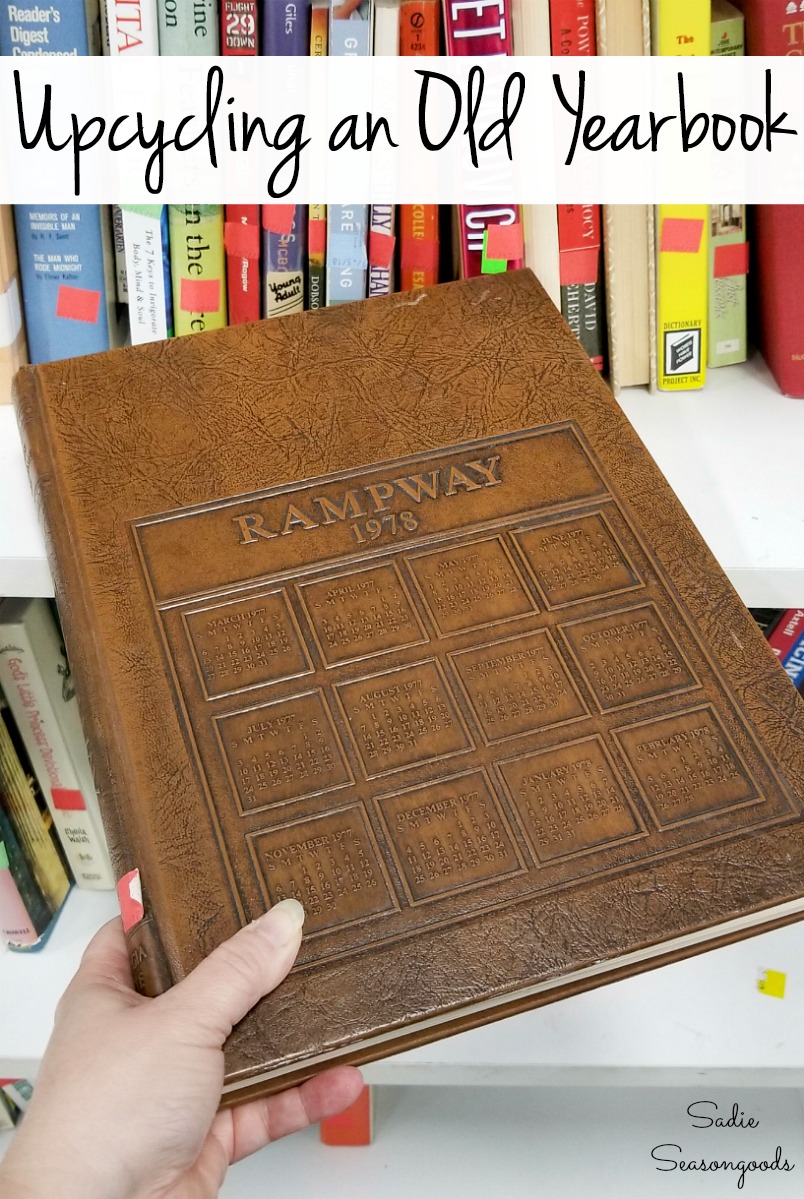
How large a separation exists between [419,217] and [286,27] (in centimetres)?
16

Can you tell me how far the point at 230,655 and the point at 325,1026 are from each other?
206 mm

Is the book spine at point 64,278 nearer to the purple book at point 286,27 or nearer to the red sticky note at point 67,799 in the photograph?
the purple book at point 286,27

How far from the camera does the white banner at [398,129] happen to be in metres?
0.77

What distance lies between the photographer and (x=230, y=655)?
0.61 m

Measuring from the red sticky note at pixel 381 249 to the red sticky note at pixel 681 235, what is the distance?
21 centimetres

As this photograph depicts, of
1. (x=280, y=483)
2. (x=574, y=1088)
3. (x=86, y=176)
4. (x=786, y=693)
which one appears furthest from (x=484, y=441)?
(x=574, y=1088)

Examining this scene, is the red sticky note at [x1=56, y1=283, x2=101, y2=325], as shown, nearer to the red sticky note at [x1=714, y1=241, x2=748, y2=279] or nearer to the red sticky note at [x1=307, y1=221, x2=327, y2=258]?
the red sticky note at [x1=307, y1=221, x2=327, y2=258]

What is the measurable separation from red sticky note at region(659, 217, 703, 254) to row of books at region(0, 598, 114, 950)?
58cm

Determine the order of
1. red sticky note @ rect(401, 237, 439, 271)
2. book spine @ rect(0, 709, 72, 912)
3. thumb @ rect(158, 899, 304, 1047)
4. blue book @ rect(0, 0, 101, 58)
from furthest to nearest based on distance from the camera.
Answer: book spine @ rect(0, 709, 72, 912), red sticky note @ rect(401, 237, 439, 271), blue book @ rect(0, 0, 101, 58), thumb @ rect(158, 899, 304, 1047)

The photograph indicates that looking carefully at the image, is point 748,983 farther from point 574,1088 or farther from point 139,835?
point 139,835

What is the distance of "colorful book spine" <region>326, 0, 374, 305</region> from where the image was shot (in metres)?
0.75

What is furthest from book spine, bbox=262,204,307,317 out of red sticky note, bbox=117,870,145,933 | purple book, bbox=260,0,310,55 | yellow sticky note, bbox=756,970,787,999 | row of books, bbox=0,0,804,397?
yellow sticky note, bbox=756,970,787,999

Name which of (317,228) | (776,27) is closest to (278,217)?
(317,228)

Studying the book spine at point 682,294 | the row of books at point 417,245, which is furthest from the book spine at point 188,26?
the book spine at point 682,294
